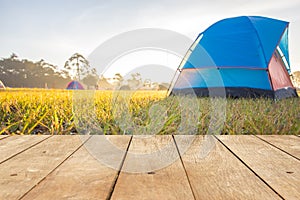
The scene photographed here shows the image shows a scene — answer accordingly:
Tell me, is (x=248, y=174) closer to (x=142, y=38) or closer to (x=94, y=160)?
(x=94, y=160)

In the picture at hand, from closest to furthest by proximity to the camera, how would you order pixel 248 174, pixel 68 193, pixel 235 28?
pixel 68 193
pixel 248 174
pixel 235 28

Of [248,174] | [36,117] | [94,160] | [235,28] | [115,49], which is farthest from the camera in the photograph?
[235,28]

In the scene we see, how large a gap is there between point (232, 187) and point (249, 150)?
0.41 metres

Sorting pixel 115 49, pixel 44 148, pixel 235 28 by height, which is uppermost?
pixel 235 28

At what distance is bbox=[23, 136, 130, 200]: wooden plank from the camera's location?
0.57 meters

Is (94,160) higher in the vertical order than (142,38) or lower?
lower

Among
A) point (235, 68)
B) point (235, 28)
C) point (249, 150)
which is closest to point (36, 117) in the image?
point (249, 150)

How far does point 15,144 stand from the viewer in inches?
42.1

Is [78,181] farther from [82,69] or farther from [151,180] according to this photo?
[82,69]

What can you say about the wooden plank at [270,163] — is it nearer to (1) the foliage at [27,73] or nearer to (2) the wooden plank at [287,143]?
(2) the wooden plank at [287,143]

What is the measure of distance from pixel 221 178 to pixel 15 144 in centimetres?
88

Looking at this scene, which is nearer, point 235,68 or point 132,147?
point 132,147

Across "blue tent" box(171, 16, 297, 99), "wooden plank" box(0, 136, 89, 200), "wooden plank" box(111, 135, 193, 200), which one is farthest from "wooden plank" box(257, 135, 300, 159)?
"blue tent" box(171, 16, 297, 99)

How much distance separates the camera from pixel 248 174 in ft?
2.31
